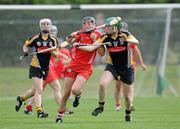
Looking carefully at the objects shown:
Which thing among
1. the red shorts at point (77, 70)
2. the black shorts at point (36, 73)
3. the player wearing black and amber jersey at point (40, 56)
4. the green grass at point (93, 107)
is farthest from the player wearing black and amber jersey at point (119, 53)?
the black shorts at point (36, 73)

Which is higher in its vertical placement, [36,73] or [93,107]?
[36,73]

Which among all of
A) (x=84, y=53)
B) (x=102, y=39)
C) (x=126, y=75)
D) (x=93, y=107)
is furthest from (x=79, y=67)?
(x=93, y=107)

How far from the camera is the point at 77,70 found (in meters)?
15.7

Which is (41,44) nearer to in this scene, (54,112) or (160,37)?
(54,112)

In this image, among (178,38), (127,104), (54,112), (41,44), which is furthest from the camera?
(178,38)

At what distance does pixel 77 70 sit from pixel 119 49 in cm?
97

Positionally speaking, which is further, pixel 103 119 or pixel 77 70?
pixel 103 119

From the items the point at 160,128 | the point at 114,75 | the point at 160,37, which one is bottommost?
the point at 160,128

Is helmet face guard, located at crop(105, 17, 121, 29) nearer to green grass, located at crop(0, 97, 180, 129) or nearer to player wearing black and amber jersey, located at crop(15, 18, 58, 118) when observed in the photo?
green grass, located at crop(0, 97, 180, 129)

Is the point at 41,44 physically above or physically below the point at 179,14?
below

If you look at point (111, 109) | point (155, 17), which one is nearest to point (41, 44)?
Result: point (111, 109)

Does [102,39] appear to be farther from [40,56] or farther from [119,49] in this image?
[40,56]

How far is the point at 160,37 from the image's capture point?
28.0 metres

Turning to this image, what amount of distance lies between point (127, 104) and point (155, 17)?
1269 centimetres
